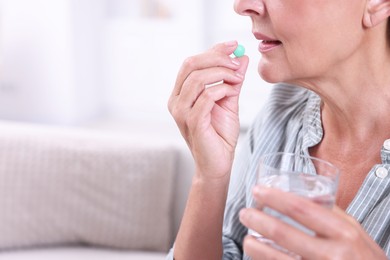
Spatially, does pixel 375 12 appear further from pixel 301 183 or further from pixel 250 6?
pixel 301 183

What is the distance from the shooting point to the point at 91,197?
2.22 meters

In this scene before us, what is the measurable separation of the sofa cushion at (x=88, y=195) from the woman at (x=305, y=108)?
30.8 inches

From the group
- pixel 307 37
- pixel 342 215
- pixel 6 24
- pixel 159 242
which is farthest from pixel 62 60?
pixel 342 215

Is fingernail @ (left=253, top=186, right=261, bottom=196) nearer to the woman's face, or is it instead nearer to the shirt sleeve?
the woman's face

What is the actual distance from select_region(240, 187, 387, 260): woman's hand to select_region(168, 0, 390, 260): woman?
0.37 m

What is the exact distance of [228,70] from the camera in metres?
1.26

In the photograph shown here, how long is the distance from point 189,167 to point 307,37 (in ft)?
3.68

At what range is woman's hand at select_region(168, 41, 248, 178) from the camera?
1.25 metres

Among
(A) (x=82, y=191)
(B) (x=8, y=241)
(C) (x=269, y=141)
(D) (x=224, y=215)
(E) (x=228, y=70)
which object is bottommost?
(B) (x=8, y=241)

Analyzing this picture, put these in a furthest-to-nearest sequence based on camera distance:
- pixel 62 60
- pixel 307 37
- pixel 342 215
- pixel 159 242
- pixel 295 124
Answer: pixel 62 60 → pixel 159 242 → pixel 295 124 → pixel 307 37 → pixel 342 215

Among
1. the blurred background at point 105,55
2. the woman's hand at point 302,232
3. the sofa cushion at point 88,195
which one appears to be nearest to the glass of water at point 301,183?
the woman's hand at point 302,232

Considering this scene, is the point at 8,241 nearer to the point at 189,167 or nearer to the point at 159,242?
the point at 159,242

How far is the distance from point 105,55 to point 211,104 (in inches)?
93.0

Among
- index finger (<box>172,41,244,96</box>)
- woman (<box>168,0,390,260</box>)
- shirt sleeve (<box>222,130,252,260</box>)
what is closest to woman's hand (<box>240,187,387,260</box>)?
woman (<box>168,0,390,260</box>)
